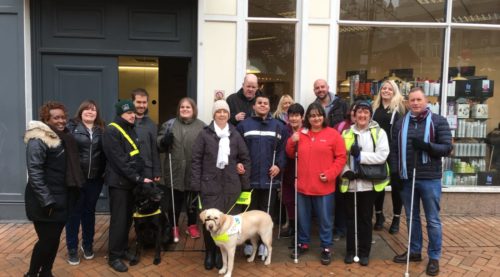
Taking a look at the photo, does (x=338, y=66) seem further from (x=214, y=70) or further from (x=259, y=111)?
(x=259, y=111)

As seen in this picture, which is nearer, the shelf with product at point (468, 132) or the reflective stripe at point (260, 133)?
the reflective stripe at point (260, 133)

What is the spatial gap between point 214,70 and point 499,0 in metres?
4.94

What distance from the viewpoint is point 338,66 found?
6.95m

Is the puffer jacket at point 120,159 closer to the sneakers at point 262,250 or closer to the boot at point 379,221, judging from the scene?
the sneakers at point 262,250

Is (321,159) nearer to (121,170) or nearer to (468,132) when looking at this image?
(121,170)

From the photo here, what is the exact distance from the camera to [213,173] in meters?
4.75

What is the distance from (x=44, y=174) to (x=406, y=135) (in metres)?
3.78

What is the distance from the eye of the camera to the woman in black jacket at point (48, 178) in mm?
3936

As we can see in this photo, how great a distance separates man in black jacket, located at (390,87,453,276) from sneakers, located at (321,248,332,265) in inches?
40.5

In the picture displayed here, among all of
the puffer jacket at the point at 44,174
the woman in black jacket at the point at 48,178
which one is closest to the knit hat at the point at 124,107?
the woman in black jacket at the point at 48,178

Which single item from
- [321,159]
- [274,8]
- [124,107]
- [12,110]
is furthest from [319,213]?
Result: [12,110]

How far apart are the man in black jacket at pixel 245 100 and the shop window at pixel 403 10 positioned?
2604 mm

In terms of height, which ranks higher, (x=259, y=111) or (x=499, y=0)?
(x=499, y=0)

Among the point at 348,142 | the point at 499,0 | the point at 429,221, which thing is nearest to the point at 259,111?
the point at 348,142
